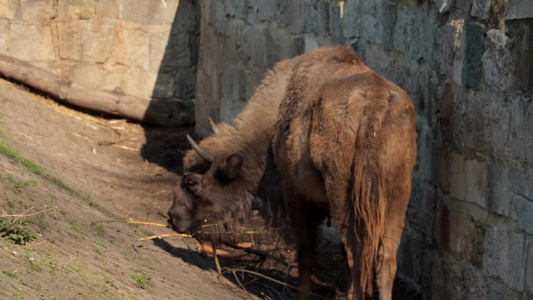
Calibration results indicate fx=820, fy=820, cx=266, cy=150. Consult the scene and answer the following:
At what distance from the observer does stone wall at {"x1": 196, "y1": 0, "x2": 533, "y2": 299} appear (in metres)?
4.16

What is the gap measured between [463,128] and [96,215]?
3123mm

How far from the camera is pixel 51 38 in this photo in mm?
11969

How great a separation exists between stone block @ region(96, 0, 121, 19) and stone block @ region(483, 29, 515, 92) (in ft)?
27.5

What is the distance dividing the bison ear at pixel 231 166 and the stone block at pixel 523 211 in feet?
8.36

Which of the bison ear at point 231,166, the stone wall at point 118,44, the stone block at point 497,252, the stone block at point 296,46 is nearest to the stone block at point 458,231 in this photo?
the stone block at point 497,252

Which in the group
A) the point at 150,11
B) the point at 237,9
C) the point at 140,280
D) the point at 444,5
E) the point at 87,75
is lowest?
the point at 140,280

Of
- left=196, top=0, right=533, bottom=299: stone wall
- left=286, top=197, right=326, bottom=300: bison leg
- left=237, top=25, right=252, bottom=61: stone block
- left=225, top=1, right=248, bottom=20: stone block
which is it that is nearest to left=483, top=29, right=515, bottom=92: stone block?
left=196, top=0, right=533, bottom=299: stone wall

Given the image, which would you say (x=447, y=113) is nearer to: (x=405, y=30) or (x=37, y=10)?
(x=405, y=30)

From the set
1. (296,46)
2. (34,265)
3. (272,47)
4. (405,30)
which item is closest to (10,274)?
(34,265)

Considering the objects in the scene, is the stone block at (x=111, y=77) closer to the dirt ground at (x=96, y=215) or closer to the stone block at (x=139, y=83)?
the stone block at (x=139, y=83)

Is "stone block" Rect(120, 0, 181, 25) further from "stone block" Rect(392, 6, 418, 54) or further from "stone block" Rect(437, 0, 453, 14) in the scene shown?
"stone block" Rect(437, 0, 453, 14)

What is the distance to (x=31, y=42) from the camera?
11852 mm

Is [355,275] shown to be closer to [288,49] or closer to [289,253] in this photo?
[289,253]

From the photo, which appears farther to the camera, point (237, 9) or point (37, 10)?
point (37, 10)
